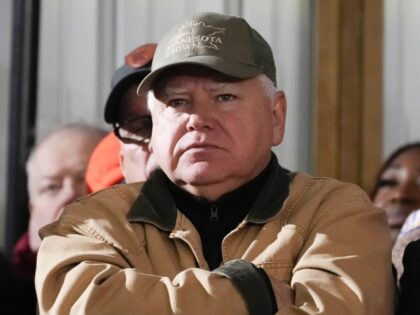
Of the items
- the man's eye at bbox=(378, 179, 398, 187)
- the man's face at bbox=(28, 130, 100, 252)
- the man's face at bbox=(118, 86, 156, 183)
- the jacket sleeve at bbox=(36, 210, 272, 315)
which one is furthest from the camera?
the man's eye at bbox=(378, 179, 398, 187)

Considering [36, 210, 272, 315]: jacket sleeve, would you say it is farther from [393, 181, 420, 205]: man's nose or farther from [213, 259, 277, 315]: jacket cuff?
[393, 181, 420, 205]: man's nose

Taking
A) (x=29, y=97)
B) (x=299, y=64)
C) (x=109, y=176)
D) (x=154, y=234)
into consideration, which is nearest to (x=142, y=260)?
(x=154, y=234)

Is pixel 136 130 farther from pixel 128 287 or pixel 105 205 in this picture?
pixel 128 287

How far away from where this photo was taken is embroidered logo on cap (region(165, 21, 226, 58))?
6.07 ft

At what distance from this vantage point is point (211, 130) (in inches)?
72.2

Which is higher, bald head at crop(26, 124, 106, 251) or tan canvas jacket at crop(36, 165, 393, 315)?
tan canvas jacket at crop(36, 165, 393, 315)

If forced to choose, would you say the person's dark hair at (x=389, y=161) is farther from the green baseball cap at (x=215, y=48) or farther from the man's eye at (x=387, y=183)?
the green baseball cap at (x=215, y=48)

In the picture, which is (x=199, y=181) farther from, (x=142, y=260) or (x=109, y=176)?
(x=109, y=176)

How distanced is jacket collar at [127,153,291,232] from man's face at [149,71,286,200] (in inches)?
1.4

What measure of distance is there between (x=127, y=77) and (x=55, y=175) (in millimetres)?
856

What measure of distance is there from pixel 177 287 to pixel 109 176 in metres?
1.00

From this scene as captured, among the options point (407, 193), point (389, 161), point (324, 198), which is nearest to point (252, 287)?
point (324, 198)

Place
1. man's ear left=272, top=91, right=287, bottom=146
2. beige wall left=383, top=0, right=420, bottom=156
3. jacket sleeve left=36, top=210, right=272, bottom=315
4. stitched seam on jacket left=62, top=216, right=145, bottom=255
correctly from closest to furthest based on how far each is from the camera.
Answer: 1. jacket sleeve left=36, top=210, right=272, bottom=315
2. stitched seam on jacket left=62, top=216, right=145, bottom=255
3. man's ear left=272, top=91, right=287, bottom=146
4. beige wall left=383, top=0, right=420, bottom=156

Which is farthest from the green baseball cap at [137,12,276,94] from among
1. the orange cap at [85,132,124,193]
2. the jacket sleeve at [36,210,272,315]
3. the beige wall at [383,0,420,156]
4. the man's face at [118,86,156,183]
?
the beige wall at [383,0,420,156]
